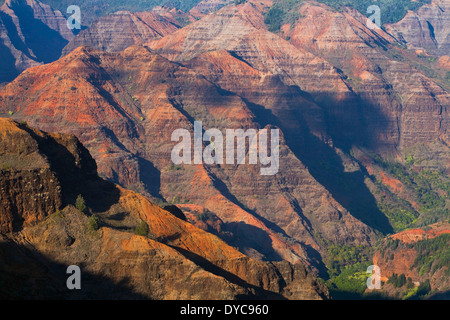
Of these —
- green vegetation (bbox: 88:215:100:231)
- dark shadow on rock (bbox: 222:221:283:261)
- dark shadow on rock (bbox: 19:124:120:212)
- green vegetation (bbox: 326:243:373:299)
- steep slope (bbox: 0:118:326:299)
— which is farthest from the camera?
dark shadow on rock (bbox: 222:221:283:261)

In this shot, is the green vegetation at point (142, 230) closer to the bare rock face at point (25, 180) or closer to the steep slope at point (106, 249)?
the steep slope at point (106, 249)

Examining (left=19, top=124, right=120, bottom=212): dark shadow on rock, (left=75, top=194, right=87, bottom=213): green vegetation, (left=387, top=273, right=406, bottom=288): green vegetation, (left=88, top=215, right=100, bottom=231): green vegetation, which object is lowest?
(left=387, top=273, right=406, bottom=288): green vegetation

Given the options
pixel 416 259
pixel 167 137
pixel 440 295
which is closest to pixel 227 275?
pixel 440 295

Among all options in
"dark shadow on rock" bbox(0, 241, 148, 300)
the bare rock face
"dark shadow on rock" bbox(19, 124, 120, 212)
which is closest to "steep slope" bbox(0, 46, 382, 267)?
"dark shadow on rock" bbox(19, 124, 120, 212)

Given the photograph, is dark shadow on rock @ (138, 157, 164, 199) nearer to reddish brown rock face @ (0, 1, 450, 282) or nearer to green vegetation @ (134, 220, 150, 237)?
reddish brown rock face @ (0, 1, 450, 282)

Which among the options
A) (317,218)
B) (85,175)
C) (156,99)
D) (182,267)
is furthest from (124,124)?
(182,267)

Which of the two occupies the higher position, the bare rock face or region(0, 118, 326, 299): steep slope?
the bare rock face
